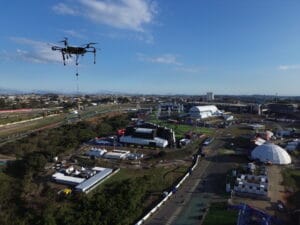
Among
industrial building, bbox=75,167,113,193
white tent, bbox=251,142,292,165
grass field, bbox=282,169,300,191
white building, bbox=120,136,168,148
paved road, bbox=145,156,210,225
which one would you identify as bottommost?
→ industrial building, bbox=75,167,113,193

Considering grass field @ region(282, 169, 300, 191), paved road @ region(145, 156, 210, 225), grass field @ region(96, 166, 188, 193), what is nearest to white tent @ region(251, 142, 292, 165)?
grass field @ region(282, 169, 300, 191)

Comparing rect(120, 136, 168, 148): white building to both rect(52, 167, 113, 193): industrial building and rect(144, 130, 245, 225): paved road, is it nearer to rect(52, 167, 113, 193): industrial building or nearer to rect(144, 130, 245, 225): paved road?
rect(144, 130, 245, 225): paved road

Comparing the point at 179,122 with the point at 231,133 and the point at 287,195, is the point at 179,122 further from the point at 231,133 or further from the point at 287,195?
the point at 287,195

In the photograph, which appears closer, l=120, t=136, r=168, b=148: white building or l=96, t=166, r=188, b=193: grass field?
l=96, t=166, r=188, b=193: grass field

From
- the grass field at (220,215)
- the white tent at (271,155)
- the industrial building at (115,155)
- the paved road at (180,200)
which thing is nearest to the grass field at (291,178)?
the white tent at (271,155)

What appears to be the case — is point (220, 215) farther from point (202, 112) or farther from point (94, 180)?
point (202, 112)

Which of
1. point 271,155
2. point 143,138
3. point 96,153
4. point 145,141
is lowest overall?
point 96,153

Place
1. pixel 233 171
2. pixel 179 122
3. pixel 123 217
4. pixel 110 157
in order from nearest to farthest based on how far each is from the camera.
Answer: pixel 123 217, pixel 233 171, pixel 110 157, pixel 179 122

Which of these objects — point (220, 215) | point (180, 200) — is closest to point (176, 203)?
point (180, 200)

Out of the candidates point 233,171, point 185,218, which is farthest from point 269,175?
point 185,218
